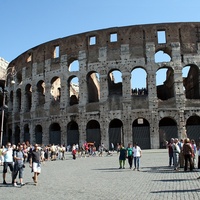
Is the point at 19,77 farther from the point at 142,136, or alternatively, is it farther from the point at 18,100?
the point at 142,136

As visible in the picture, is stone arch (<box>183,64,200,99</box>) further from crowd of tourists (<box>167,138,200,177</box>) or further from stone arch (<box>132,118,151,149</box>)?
crowd of tourists (<box>167,138,200,177</box>)

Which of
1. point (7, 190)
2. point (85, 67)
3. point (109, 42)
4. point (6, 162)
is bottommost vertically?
point (7, 190)

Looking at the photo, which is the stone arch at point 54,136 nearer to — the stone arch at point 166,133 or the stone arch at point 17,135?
the stone arch at point 17,135

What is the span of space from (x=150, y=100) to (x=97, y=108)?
4.88m

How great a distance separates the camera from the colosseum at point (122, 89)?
23297mm

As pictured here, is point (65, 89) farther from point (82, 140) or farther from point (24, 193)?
point (24, 193)

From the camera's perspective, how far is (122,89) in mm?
24125

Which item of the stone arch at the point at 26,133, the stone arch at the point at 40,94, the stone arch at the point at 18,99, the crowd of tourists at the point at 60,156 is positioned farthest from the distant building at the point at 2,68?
the crowd of tourists at the point at 60,156

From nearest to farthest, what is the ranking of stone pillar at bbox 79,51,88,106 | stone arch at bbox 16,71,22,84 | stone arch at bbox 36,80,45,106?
1. stone pillar at bbox 79,51,88,106
2. stone arch at bbox 36,80,45,106
3. stone arch at bbox 16,71,22,84

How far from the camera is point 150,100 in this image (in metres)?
23.4

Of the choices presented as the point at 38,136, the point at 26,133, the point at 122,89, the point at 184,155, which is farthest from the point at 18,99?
the point at 184,155

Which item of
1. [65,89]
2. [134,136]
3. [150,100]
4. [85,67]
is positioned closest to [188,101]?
[150,100]

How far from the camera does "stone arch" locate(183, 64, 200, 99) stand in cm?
2450

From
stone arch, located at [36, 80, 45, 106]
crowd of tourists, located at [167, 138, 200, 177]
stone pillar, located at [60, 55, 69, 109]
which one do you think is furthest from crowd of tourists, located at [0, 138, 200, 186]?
stone arch, located at [36, 80, 45, 106]
